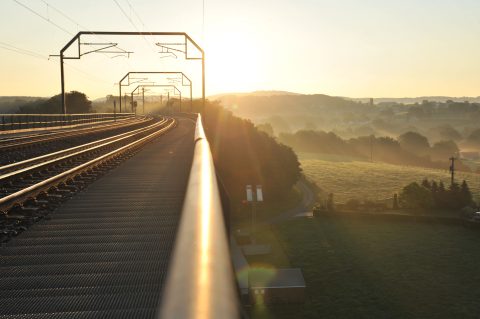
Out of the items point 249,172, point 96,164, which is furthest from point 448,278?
point 249,172

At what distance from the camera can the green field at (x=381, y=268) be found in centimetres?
2516

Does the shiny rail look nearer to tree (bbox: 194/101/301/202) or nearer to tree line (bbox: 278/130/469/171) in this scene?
tree (bbox: 194/101/301/202)

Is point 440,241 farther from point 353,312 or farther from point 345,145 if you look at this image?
point 345,145

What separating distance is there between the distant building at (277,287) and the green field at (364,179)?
46823 mm

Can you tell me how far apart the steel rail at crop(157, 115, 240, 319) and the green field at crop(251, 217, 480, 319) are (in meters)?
21.4

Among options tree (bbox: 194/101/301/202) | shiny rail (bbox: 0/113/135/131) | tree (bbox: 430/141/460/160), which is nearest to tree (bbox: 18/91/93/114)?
shiny rail (bbox: 0/113/135/131)

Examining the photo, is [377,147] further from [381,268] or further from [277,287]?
[277,287]

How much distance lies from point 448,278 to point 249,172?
97.1 ft

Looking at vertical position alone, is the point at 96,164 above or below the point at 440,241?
above

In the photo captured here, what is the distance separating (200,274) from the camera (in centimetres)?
168

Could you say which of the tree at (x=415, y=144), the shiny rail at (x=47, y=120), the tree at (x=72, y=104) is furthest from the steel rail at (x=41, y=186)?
the tree at (x=415, y=144)

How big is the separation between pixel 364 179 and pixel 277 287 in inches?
2893

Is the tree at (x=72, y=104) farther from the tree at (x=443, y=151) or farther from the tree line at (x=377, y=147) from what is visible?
the tree at (x=443, y=151)

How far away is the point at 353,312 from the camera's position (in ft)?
81.1
